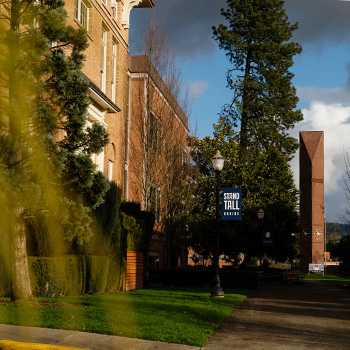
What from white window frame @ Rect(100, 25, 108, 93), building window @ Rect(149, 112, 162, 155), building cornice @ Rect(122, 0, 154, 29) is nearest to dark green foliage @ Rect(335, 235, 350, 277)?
building window @ Rect(149, 112, 162, 155)

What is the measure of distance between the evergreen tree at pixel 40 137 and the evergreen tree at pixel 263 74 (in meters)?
28.4

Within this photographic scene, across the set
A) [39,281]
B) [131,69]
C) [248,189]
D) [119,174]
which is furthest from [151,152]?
[39,281]

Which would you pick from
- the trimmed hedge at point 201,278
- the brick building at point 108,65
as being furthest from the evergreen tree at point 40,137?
the trimmed hedge at point 201,278

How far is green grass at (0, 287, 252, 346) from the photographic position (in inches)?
384

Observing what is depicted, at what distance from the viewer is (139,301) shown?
49.9ft

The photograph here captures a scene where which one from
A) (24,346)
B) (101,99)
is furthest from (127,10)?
(24,346)

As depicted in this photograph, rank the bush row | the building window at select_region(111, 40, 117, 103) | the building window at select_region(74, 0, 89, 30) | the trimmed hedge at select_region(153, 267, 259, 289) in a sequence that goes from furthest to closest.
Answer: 1. the trimmed hedge at select_region(153, 267, 259, 289)
2. the building window at select_region(111, 40, 117, 103)
3. the building window at select_region(74, 0, 89, 30)
4. the bush row

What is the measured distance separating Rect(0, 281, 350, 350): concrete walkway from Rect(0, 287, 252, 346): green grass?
329 mm

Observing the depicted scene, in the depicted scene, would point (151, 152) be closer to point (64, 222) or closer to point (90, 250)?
point (90, 250)

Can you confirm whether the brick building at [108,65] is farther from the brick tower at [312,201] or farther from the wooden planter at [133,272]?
the brick tower at [312,201]

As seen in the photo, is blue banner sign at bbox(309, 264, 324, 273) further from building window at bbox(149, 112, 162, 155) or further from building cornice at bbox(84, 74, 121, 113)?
building cornice at bbox(84, 74, 121, 113)

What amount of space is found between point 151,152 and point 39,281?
16.1 metres

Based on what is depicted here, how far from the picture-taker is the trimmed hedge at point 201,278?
1128 inches

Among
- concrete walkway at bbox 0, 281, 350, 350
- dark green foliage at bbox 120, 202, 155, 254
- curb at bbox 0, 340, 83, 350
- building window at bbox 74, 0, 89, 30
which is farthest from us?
building window at bbox 74, 0, 89, 30
